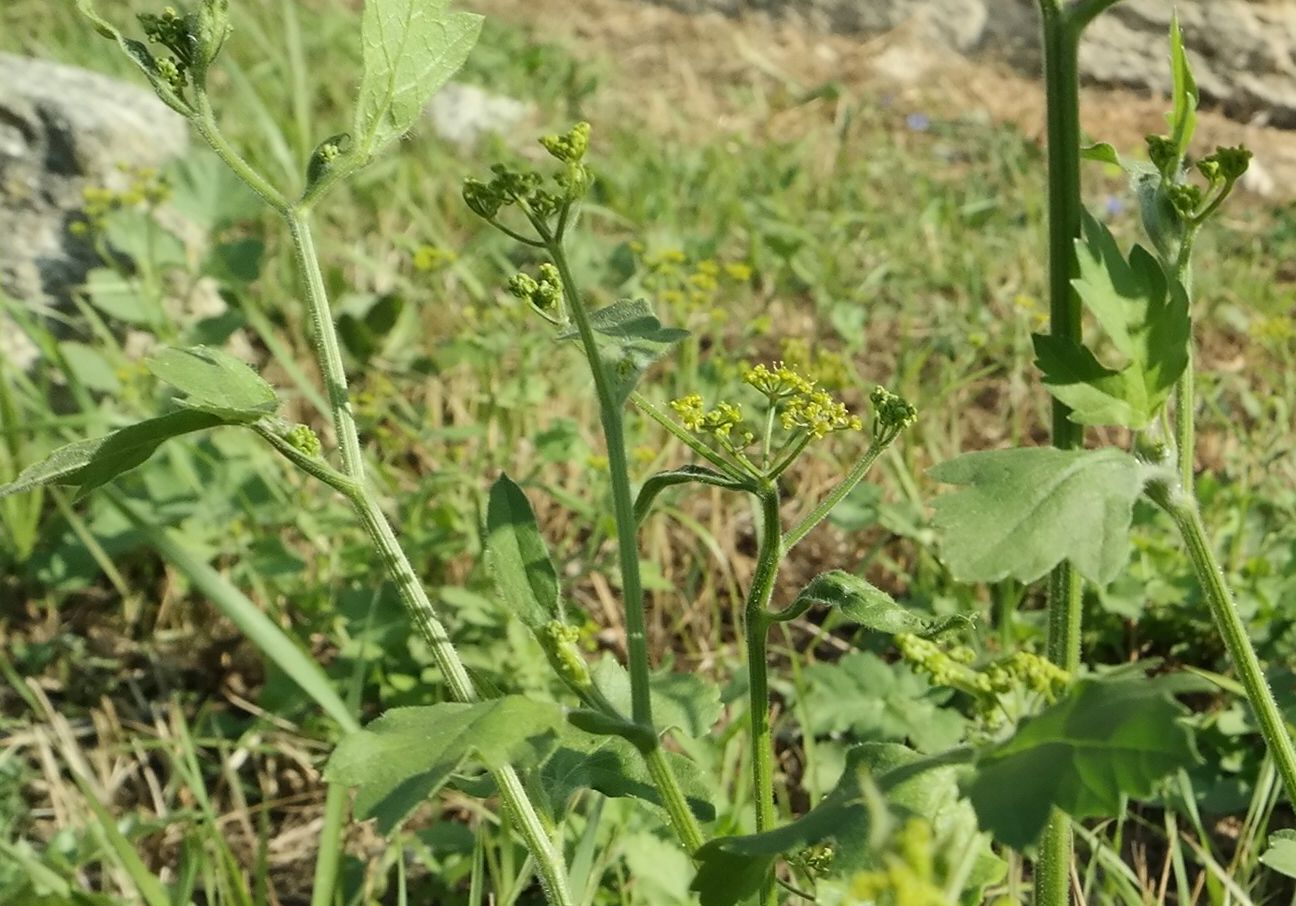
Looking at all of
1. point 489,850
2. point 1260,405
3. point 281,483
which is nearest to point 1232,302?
point 1260,405

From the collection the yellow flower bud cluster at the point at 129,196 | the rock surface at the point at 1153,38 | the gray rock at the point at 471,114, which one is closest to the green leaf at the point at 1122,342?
the yellow flower bud cluster at the point at 129,196

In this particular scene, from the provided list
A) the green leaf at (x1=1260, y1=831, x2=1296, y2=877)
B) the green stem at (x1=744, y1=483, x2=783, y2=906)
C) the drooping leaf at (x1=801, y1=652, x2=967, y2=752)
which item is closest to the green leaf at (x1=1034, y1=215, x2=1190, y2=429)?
the green stem at (x1=744, y1=483, x2=783, y2=906)

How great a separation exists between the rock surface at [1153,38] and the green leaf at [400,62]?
599cm

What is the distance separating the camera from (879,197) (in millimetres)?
4293

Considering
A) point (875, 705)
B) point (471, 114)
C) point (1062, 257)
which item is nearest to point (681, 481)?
point (1062, 257)

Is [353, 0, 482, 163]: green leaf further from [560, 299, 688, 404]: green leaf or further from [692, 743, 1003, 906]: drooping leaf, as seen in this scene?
[692, 743, 1003, 906]: drooping leaf

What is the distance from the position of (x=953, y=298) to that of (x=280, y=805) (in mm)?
2289

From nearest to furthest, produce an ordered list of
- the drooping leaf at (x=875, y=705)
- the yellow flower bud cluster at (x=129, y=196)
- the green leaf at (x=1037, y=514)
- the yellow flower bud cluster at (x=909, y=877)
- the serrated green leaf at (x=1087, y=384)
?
the yellow flower bud cluster at (x=909, y=877) → the green leaf at (x=1037, y=514) → the serrated green leaf at (x=1087, y=384) → the drooping leaf at (x=875, y=705) → the yellow flower bud cluster at (x=129, y=196)

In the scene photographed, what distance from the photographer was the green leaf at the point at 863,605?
97cm

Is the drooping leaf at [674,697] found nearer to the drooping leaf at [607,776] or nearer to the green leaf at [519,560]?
the drooping leaf at [607,776]

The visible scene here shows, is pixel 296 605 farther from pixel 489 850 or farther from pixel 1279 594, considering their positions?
pixel 1279 594

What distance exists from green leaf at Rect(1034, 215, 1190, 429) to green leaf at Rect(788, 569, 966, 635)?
7.7 inches

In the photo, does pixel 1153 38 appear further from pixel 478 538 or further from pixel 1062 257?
pixel 1062 257

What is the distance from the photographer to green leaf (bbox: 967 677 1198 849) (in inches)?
28.4
